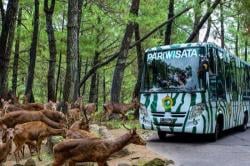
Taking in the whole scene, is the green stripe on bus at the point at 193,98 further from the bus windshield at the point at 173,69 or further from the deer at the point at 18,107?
the deer at the point at 18,107

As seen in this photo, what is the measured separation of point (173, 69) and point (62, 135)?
19.0ft

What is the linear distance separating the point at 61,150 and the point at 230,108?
10.8 m

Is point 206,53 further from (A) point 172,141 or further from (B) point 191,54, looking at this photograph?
(A) point 172,141

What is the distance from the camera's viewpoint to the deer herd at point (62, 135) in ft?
31.3

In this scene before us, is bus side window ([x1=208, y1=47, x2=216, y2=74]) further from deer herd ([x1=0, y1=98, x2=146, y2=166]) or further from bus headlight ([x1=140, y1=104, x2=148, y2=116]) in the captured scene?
deer herd ([x1=0, y1=98, x2=146, y2=166])

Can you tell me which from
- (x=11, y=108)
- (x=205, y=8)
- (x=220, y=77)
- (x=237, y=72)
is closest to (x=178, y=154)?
(x=220, y=77)

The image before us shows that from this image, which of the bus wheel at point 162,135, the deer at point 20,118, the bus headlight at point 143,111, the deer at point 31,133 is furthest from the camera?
the bus wheel at point 162,135

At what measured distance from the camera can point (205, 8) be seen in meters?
25.8

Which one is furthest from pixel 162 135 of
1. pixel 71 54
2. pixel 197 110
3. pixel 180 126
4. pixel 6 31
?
pixel 6 31

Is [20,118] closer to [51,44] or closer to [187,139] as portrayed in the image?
[187,139]

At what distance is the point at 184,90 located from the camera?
16.1 metres

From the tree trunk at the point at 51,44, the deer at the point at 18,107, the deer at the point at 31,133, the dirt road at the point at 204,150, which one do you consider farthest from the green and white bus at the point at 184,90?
the tree trunk at the point at 51,44

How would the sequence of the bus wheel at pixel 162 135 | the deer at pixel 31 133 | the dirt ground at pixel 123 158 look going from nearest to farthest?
the dirt ground at pixel 123 158, the deer at pixel 31 133, the bus wheel at pixel 162 135

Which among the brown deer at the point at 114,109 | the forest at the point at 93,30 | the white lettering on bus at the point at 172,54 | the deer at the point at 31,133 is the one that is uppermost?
the forest at the point at 93,30
